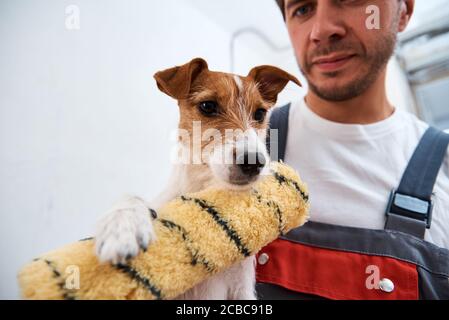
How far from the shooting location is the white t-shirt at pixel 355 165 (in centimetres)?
86

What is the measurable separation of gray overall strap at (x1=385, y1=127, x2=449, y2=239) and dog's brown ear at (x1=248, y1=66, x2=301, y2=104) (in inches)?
17.3

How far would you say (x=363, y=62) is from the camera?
0.89 metres

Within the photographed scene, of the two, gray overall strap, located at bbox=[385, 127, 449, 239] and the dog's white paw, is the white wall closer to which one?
the dog's white paw

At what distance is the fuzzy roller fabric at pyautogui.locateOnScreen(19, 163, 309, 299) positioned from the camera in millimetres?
373

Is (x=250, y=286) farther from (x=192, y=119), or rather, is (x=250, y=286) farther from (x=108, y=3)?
(x=108, y=3)

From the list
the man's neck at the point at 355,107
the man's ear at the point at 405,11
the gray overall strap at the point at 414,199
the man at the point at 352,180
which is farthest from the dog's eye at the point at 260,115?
the man's ear at the point at 405,11

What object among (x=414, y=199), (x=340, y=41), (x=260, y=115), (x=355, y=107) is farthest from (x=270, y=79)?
(x=414, y=199)

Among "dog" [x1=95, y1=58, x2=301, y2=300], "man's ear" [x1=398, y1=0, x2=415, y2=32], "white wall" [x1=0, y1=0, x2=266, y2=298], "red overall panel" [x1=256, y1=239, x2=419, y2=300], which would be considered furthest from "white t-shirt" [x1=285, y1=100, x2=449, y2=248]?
"white wall" [x1=0, y1=0, x2=266, y2=298]

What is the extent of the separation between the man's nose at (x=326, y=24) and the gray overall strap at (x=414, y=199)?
0.46 meters

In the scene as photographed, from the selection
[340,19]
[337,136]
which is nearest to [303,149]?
[337,136]

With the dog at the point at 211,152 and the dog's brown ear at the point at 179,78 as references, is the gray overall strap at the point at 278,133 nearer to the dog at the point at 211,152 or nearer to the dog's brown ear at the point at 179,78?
the dog at the point at 211,152

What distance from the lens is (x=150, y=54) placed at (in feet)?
2.19

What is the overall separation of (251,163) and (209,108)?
0.89 ft

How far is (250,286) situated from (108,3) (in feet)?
2.37
